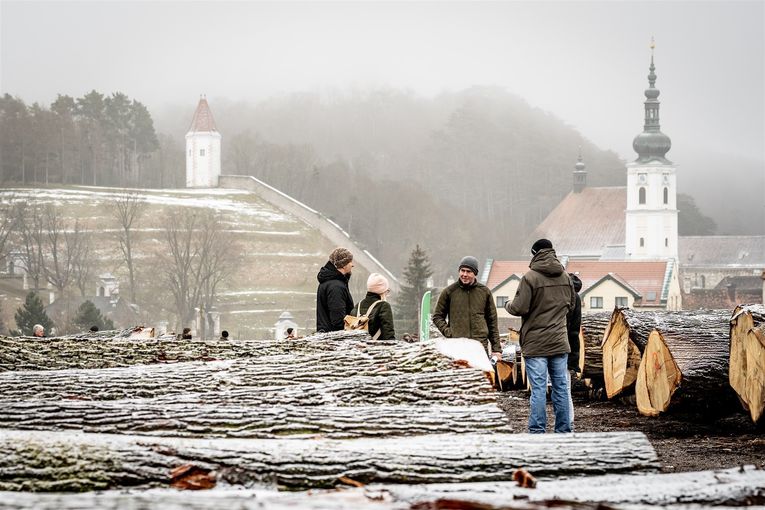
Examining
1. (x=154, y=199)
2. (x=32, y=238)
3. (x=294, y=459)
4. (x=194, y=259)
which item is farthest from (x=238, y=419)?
(x=154, y=199)

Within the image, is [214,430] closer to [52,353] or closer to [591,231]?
[52,353]

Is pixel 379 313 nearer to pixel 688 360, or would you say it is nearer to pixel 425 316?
pixel 688 360

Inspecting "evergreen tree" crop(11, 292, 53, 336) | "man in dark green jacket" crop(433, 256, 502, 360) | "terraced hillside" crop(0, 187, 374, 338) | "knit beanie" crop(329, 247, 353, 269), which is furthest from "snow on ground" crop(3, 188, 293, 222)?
"man in dark green jacket" crop(433, 256, 502, 360)

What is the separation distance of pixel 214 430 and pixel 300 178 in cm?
15225

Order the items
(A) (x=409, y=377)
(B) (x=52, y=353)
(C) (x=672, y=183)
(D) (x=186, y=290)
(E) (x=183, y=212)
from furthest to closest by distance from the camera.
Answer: (C) (x=672, y=183) < (E) (x=183, y=212) < (D) (x=186, y=290) < (B) (x=52, y=353) < (A) (x=409, y=377)

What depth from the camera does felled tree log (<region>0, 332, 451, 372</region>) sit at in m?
9.79

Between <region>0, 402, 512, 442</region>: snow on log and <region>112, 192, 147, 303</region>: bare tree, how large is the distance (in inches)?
3227

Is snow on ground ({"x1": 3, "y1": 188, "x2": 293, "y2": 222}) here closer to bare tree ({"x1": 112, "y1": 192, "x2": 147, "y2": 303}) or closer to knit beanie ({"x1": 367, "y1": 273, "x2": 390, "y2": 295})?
bare tree ({"x1": 112, "y1": 192, "x2": 147, "y2": 303})

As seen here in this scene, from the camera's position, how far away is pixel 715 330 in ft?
43.1

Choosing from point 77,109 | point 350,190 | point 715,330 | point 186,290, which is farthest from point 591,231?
point 715,330

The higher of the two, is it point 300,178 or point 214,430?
point 300,178

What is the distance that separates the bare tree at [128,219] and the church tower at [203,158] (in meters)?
27.1

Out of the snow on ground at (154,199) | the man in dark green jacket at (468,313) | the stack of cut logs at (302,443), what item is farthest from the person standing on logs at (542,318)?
the snow on ground at (154,199)

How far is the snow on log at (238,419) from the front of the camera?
840 cm
